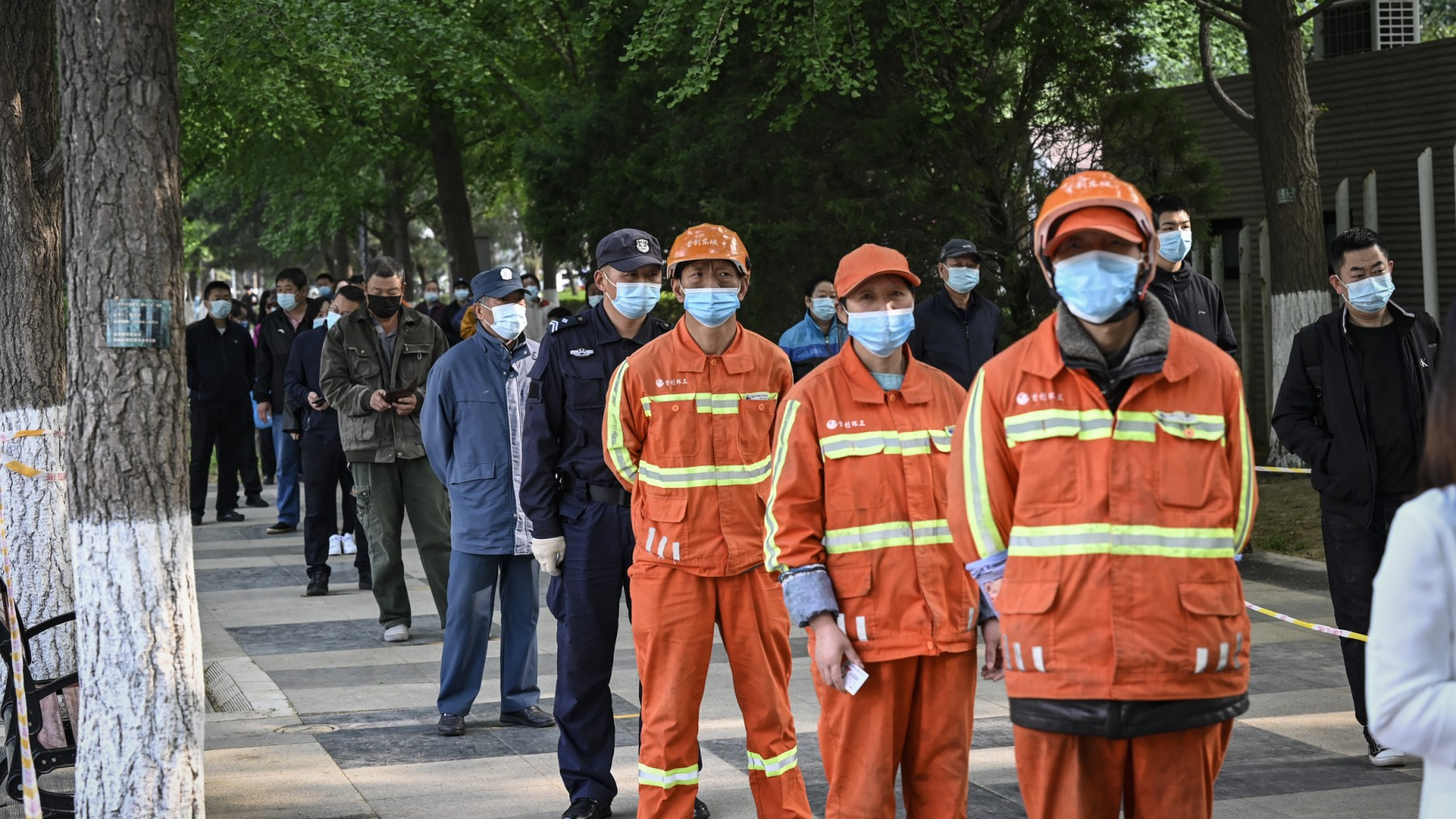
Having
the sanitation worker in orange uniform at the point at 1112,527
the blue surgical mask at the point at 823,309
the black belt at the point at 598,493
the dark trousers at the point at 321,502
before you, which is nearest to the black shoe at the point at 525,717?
the black belt at the point at 598,493

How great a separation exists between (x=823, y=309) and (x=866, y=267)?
287 inches

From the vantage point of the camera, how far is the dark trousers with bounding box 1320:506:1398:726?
671 cm

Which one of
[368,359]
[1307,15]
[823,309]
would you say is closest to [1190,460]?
[368,359]

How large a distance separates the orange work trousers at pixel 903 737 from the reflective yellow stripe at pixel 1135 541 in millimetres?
1093

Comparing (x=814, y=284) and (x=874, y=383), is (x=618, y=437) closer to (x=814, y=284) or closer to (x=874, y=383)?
(x=874, y=383)

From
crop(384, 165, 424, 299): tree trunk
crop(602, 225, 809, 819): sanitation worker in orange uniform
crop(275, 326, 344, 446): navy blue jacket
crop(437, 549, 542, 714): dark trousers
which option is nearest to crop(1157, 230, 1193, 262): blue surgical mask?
crop(602, 225, 809, 819): sanitation worker in orange uniform

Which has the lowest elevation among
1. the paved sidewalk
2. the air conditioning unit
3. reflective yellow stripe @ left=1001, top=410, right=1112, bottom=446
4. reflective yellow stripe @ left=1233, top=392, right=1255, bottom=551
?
the paved sidewalk

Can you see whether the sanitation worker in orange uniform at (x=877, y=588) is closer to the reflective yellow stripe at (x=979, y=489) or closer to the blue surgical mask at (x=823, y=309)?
the reflective yellow stripe at (x=979, y=489)

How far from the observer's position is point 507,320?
26.7ft

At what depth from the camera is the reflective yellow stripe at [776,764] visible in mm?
5609

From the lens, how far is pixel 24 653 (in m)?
6.14

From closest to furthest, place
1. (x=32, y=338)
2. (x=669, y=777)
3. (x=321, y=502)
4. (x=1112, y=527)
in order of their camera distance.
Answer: (x=1112, y=527) → (x=669, y=777) → (x=32, y=338) → (x=321, y=502)

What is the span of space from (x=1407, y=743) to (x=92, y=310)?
4021 millimetres

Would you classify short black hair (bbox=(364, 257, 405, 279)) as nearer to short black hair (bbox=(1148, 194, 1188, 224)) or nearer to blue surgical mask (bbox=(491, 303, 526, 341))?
blue surgical mask (bbox=(491, 303, 526, 341))
